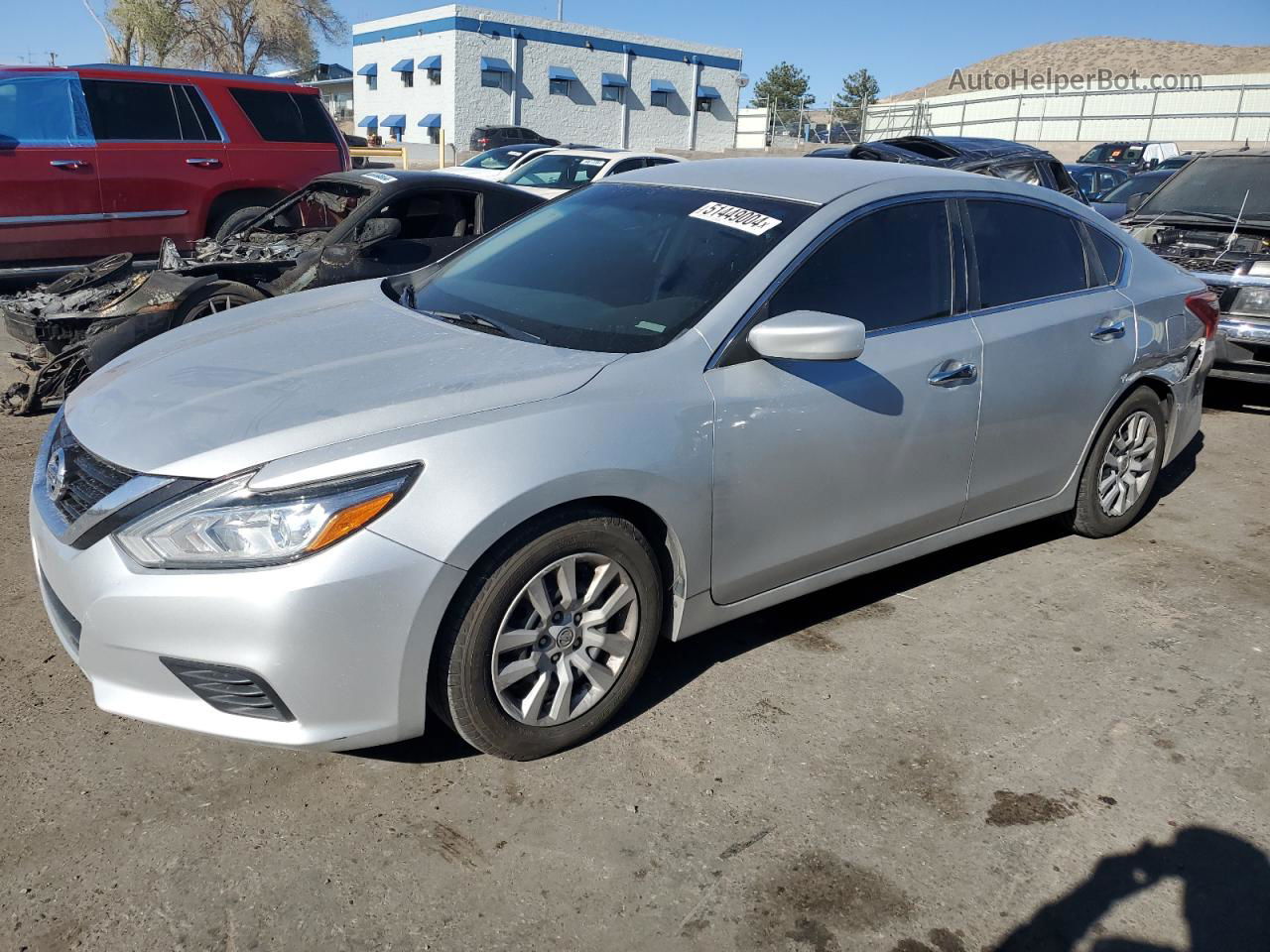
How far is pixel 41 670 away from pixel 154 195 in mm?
6944

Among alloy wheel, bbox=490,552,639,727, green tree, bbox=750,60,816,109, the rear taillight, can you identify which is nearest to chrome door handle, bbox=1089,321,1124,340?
the rear taillight

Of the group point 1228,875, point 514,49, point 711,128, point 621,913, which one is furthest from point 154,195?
point 711,128

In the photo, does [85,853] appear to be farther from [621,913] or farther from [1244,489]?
[1244,489]

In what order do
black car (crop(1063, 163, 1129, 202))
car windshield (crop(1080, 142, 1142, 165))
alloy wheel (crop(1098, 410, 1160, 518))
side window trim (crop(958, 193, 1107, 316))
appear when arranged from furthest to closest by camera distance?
car windshield (crop(1080, 142, 1142, 165))
black car (crop(1063, 163, 1129, 202))
alloy wheel (crop(1098, 410, 1160, 518))
side window trim (crop(958, 193, 1107, 316))

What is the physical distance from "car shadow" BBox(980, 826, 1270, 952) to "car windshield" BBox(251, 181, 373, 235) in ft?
20.3

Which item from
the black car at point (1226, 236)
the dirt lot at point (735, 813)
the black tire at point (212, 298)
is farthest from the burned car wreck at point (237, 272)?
the black car at point (1226, 236)

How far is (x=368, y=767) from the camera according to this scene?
2906 millimetres

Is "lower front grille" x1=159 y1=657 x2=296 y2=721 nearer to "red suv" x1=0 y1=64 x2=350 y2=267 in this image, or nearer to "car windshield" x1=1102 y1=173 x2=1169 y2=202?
"red suv" x1=0 y1=64 x2=350 y2=267

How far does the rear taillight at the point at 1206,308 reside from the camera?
4.89 metres

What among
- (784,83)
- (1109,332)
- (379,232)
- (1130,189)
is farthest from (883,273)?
(784,83)

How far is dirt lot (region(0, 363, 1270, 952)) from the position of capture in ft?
7.84

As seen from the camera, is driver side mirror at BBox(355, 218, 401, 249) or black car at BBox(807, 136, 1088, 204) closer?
driver side mirror at BBox(355, 218, 401, 249)

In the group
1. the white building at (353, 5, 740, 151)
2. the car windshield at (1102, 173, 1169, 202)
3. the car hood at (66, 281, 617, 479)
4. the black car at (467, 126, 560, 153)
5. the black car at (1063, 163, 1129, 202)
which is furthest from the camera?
the white building at (353, 5, 740, 151)

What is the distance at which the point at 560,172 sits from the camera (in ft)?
43.8
